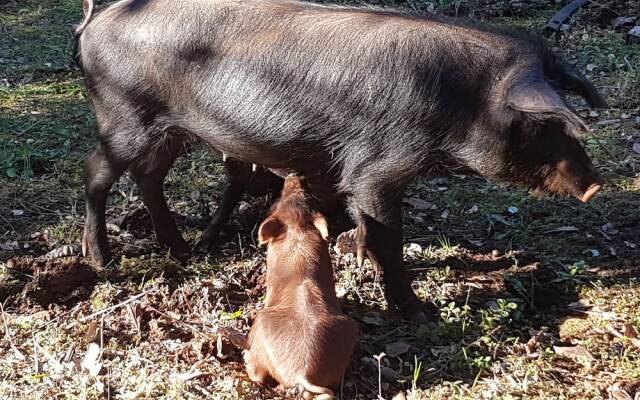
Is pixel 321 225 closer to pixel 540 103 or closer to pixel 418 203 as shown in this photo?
pixel 540 103

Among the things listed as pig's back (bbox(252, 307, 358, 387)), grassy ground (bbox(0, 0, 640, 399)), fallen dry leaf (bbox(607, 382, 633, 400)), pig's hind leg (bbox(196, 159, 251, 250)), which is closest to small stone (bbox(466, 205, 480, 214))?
grassy ground (bbox(0, 0, 640, 399))

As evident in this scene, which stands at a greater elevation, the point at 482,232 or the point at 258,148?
the point at 258,148

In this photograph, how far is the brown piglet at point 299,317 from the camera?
2812 millimetres

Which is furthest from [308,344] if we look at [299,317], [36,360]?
[36,360]

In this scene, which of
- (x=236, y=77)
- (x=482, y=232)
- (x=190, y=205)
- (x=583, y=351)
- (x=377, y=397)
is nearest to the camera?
(x=377, y=397)

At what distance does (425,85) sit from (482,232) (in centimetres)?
133

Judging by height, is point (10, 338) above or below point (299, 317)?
below

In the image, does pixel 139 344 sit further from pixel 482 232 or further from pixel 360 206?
pixel 482 232

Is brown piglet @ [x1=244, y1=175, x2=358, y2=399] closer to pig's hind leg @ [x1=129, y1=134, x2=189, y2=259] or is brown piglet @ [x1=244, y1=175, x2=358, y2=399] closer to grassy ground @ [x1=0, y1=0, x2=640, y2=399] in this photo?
grassy ground @ [x1=0, y1=0, x2=640, y2=399]

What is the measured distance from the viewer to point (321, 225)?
340cm

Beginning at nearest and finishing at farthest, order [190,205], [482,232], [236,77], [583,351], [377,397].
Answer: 1. [377,397]
2. [583,351]
3. [236,77]
4. [482,232]
5. [190,205]

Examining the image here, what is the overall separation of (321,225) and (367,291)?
0.62 m

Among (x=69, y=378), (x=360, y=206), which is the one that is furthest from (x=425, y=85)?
(x=69, y=378)

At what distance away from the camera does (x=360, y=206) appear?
3551 millimetres
